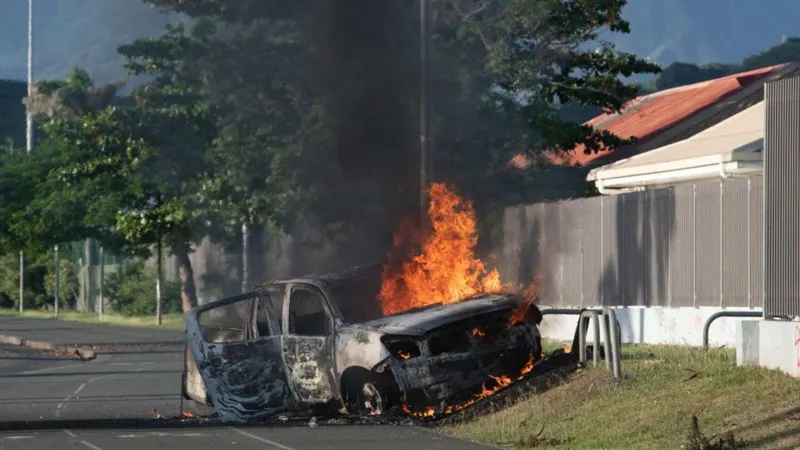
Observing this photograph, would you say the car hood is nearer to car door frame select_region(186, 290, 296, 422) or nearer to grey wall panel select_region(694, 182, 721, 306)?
car door frame select_region(186, 290, 296, 422)

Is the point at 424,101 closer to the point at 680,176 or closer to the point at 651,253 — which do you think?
the point at 651,253

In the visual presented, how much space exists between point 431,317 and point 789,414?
4457 millimetres

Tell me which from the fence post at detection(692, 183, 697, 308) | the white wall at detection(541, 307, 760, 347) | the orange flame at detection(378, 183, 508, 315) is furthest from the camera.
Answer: the fence post at detection(692, 183, 697, 308)

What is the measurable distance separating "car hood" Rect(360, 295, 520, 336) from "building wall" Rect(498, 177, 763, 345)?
476 cm

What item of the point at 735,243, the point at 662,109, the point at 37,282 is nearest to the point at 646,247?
the point at 735,243

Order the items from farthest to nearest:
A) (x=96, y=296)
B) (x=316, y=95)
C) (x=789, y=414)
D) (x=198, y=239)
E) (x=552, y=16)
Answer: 1. (x=96, y=296)
2. (x=198, y=239)
3. (x=552, y=16)
4. (x=316, y=95)
5. (x=789, y=414)

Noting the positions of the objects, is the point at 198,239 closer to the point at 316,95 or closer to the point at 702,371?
the point at 316,95

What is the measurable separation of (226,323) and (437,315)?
4.00 metres

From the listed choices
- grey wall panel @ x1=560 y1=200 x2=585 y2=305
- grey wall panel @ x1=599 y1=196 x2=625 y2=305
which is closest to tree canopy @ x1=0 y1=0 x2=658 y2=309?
grey wall panel @ x1=560 y1=200 x2=585 y2=305

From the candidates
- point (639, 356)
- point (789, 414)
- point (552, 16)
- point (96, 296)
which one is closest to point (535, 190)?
point (552, 16)

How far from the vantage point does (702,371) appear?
570 inches

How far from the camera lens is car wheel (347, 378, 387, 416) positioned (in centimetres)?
1548

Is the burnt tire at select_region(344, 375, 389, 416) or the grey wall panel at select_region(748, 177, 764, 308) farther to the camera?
the grey wall panel at select_region(748, 177, 764, 308)

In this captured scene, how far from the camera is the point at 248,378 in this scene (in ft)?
53.4
